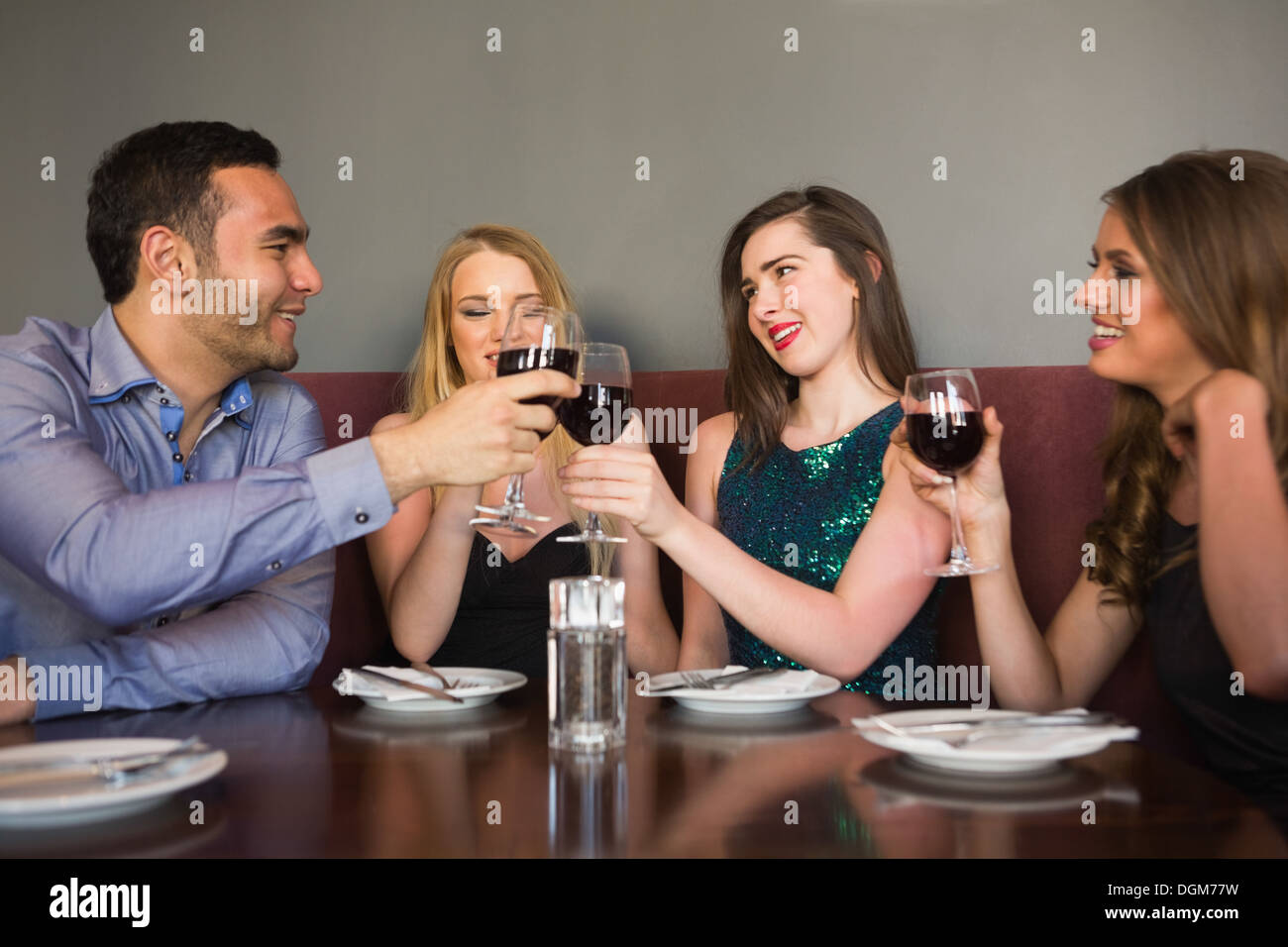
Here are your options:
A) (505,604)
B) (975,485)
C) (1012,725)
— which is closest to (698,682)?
(1012,725)

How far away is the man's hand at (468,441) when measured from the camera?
1.29 metres

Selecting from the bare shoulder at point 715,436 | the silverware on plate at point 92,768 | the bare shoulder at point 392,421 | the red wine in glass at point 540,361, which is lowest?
the silverware on plate at point 92,768

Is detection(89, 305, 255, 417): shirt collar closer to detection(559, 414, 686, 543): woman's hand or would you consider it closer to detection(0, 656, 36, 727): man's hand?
detection(0, 656, 36, 727): man's hand

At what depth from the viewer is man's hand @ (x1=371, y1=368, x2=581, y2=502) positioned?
129 centimetres

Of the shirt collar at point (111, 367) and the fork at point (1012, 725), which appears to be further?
the shirt collar at point (111, 367)

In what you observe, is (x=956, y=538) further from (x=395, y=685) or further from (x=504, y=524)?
(x=395, y=685)

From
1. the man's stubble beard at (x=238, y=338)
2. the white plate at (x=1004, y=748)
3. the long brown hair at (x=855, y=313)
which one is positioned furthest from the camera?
the long brown hair at (x=855, y=313)

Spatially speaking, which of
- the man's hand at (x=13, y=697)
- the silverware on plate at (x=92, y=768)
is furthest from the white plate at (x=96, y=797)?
the man's hand at (x=13, y=697)

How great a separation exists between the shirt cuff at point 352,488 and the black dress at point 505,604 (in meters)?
0.82

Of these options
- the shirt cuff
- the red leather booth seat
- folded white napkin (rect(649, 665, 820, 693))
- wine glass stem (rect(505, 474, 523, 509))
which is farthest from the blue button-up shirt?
the red leather booth seat

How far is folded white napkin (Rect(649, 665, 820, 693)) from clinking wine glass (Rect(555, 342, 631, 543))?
7.1 inches

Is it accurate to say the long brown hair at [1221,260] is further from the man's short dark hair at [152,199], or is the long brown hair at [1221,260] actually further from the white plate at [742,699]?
the man's short dark hair at [152,199]
